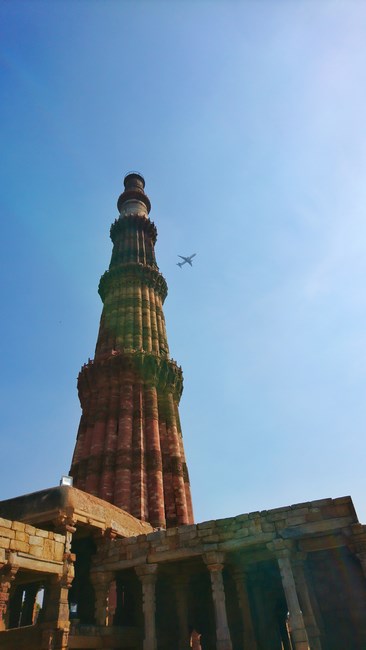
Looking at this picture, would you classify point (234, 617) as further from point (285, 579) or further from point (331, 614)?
point (285, 579)

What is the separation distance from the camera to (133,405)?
2559cm

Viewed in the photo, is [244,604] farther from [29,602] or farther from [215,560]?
[29,602]

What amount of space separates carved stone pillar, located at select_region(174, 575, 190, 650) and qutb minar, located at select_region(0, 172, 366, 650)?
0.11 ft

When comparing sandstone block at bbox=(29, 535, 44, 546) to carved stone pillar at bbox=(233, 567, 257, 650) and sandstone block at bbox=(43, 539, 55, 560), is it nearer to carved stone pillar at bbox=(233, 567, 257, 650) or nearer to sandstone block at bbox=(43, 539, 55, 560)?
sandstone block at bbox=(43, 539, 55, 560)

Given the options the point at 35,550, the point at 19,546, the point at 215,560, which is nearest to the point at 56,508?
the point at 35,550

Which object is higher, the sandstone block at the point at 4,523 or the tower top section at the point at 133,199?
the tower top section at the point at 133,199

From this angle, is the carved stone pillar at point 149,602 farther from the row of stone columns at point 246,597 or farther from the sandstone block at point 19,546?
the sandstone block at point 19,546

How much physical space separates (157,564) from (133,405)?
13.3 m

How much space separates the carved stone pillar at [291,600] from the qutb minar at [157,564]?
0.02 metres

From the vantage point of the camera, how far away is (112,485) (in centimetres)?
2236

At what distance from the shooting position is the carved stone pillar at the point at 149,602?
11914mm

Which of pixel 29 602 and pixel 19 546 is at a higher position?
pixel 29 602

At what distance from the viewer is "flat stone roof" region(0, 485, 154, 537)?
12.0m

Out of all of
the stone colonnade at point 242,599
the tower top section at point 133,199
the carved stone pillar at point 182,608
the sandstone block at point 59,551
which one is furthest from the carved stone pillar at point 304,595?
the tower top section at point 133,199
